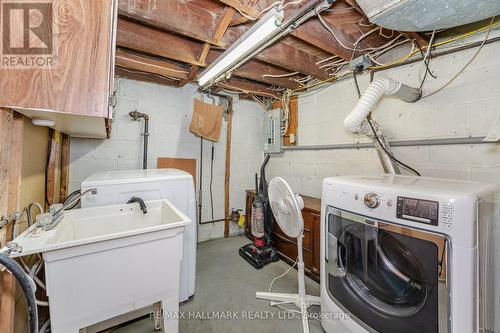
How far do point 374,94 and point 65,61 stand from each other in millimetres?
1934

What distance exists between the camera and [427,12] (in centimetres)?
119

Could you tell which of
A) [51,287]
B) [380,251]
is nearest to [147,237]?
[51,287]

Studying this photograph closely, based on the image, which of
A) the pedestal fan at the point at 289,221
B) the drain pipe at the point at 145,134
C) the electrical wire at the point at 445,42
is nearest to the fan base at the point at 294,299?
the pedestal fan at the point at 289,221

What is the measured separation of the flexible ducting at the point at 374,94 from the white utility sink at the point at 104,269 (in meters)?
1.54

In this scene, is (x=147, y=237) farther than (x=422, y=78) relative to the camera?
No

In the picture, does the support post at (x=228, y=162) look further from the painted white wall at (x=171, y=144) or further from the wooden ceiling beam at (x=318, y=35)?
the wooden ceiling beam at (x=318, y=35)

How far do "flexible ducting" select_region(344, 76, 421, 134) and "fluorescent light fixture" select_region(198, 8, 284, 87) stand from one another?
874mm

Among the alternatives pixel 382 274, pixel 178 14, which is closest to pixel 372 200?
pixel 382 274

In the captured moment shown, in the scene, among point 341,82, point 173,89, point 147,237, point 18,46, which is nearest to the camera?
point 18,46

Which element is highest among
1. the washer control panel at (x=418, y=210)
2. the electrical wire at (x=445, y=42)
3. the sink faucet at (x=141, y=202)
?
the electrical wire at (x=445, y=42)

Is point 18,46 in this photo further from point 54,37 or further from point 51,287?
point 51,287

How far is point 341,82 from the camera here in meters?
2.49

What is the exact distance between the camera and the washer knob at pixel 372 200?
3.77 ft

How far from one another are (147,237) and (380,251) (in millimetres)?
1332
